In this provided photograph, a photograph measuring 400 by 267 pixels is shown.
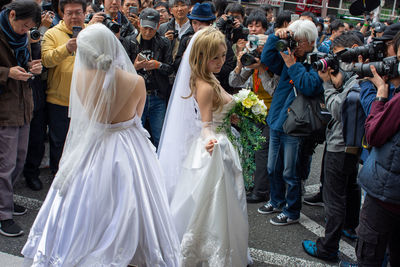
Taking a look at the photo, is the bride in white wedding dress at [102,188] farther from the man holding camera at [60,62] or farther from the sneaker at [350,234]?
the sneaker at [350,234]

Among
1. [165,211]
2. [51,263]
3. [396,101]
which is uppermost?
[396,101]

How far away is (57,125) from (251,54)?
2566mm

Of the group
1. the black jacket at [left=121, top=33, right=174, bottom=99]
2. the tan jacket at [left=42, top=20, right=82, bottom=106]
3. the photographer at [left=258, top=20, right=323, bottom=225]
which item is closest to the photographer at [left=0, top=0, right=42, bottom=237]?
the tan jacket at [left=42, top=20, right=82, bottom=106]

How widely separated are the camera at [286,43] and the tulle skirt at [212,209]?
1239 mm

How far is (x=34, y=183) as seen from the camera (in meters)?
4.77

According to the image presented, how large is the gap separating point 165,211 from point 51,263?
836 mm

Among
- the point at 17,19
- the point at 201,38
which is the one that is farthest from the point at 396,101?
the point at 17,19

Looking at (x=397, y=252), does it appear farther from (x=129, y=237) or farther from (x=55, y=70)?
(x=55, y=70)

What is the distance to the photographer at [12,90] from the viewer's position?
12.0 ft

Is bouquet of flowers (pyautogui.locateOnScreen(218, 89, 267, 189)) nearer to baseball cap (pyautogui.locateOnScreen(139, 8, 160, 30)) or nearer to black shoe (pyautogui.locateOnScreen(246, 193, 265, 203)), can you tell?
black shoe (pyautogui.locateOnScreen(246, 193, 265, 203))

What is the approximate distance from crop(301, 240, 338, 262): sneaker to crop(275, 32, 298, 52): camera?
1.93m

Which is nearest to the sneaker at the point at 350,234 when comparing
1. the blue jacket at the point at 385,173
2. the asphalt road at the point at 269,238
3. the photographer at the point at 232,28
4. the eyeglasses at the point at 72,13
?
the asphalt road at the point at 269,238

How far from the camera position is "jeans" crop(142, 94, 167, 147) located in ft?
16.1

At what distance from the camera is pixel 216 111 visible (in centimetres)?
322
